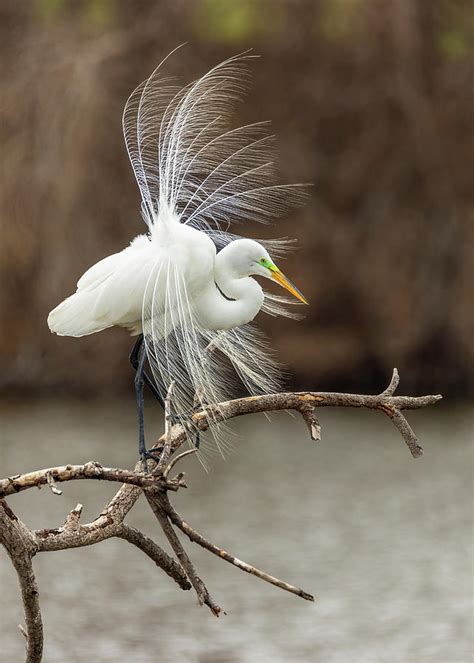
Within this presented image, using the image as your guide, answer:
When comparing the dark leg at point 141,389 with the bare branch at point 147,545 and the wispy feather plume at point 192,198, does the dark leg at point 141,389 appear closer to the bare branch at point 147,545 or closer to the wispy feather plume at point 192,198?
the wispy feather plume at point 192,198

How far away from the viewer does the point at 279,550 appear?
8.95 metres

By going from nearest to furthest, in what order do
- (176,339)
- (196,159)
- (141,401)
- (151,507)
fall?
1. (151,507)
2. (141,401)
3. (176,339)
4. (196,159)

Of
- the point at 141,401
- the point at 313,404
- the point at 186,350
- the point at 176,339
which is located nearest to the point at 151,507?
the point at 313,404

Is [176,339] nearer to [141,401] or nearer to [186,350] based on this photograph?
[186,350]

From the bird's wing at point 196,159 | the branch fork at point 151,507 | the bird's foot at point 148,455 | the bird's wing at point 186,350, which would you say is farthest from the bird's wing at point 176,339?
the branch fork at point 151,507

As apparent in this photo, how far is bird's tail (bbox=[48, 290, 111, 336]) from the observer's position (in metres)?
4.05

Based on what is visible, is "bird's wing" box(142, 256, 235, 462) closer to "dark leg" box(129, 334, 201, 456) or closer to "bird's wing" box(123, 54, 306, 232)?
"dark leg" box(129, 334, 201, 456)

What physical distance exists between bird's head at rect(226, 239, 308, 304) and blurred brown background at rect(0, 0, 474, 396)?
316 inches

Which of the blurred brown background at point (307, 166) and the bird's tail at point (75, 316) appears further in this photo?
the blurred brown background at point (307, 166)

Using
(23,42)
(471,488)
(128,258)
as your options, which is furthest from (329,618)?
(23,42)

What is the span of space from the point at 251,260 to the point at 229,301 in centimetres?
16

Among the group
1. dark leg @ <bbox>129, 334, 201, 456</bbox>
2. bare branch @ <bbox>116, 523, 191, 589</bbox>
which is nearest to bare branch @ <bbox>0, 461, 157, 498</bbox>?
bare branch @ <bbox>116, 523, 191, 589</bbox>

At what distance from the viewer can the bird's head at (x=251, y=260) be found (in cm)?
397

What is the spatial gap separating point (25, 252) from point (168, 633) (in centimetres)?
551
